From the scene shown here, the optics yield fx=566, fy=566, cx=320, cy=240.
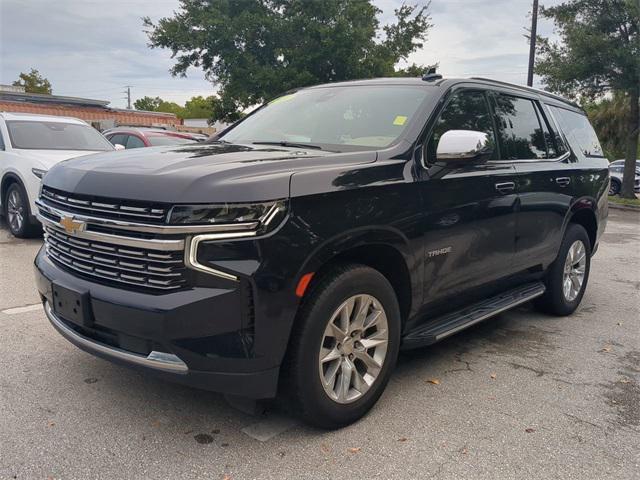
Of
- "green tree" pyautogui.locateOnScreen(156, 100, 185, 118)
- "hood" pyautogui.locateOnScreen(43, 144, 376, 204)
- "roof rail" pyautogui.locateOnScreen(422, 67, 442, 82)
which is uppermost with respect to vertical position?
"green tree" pyautogui.locateOnScreen(156, 100, 185, 118)

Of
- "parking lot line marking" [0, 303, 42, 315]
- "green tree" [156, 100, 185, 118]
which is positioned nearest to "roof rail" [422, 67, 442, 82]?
"parking lot line marking" [0, 303, 42, 315]

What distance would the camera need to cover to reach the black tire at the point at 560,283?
5.00 metres

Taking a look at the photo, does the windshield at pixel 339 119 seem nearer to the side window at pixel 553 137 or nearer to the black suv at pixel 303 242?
the black suv at pixel 303 242

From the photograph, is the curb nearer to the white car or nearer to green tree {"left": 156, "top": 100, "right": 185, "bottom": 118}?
the white car

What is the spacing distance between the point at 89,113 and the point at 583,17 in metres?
30.1

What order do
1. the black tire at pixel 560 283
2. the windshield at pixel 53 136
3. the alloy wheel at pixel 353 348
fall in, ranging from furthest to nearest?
the windshield at pixel 53 136 → the black tire at pixel 560 283 → the alloy wheel at pixel 353 348

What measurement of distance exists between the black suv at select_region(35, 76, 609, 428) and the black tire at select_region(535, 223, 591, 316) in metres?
0.85

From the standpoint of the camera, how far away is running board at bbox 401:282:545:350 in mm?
3391

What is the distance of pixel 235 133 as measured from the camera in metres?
4.28

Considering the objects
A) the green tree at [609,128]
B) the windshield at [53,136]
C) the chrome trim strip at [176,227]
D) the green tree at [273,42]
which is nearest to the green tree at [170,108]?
the green tree at [609,128]

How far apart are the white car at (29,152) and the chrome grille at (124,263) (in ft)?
16.3

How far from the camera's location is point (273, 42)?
73.6 feet

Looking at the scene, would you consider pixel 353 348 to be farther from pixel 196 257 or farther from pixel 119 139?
pixel 119 139

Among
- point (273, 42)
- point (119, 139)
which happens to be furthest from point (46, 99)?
point (119, 139)
